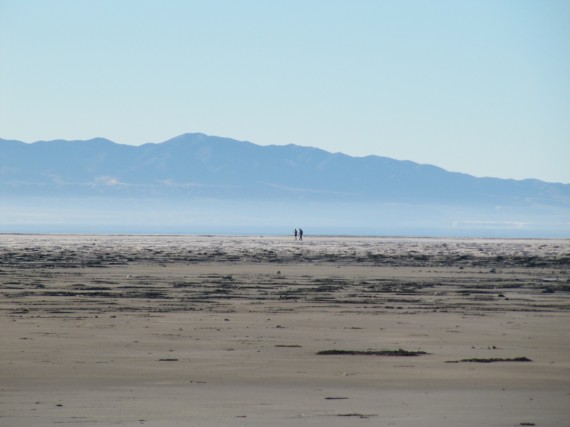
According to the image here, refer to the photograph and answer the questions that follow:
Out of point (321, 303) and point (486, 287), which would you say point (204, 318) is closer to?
point (321, 303)

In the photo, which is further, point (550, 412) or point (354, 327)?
point (354, 327)

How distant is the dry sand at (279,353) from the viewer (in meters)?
12.1

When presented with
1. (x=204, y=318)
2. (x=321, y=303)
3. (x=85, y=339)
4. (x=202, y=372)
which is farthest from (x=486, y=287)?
(x=202, y=372)

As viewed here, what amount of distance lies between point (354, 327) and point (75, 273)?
60.4ft

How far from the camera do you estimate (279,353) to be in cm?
1650

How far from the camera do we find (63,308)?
2302 cm

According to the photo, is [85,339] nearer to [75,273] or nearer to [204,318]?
[204,318]

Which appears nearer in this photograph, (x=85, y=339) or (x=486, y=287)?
(x=85, y=339)

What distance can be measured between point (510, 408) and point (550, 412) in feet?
1.40

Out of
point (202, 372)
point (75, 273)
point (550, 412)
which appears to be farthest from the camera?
point (75, 273)

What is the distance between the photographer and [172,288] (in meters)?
30.1

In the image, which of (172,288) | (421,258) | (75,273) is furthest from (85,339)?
(421,258)

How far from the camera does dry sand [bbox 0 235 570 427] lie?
12062 mm

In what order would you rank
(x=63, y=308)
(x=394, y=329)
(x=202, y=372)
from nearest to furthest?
(x=202, y=372), (x=394, y=329), (x=63, y=308)
